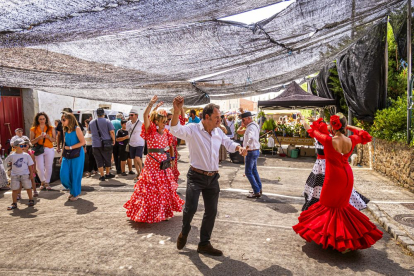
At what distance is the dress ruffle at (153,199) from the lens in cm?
479

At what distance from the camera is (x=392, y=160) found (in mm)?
8031

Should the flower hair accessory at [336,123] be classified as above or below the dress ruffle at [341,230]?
above

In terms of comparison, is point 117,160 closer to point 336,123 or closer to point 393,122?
point 336,123

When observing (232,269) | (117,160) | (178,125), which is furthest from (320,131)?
(117,160)

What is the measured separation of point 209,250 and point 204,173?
986 millimetres

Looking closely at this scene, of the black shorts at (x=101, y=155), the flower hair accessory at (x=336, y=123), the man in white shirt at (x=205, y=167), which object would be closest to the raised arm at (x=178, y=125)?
the man in white shirt at (x=205, y=167)

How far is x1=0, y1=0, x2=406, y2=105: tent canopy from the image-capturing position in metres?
3.14

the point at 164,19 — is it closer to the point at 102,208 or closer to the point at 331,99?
the point at 102,208

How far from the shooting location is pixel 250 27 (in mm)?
4949

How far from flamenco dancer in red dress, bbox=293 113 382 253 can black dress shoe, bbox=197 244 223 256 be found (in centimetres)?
113

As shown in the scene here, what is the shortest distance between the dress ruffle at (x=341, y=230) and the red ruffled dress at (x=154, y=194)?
2.18 m

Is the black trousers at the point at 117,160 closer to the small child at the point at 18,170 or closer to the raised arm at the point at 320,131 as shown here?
the small child at the point at 18,170

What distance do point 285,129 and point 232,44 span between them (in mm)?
9191

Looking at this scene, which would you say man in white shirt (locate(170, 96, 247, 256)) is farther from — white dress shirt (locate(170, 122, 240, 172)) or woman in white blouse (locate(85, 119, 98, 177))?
woman in white blouse (locate(85, 119, 98, 177))
